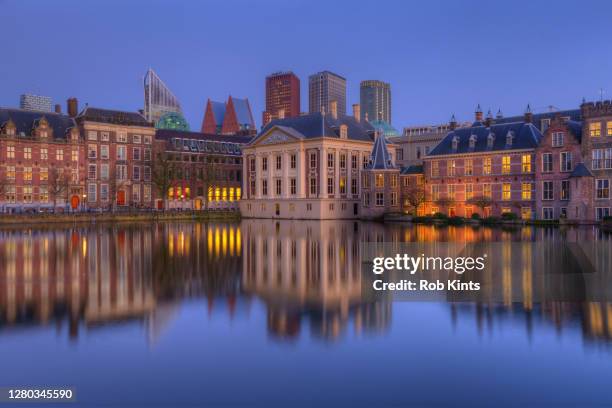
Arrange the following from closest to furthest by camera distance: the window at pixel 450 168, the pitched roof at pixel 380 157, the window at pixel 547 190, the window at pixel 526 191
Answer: the window at pixel 547 190
the window at pixel 526 191
the window at pixel 450 168
the pitched roof at pixel 380 157

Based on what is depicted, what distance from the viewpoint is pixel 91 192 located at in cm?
9312

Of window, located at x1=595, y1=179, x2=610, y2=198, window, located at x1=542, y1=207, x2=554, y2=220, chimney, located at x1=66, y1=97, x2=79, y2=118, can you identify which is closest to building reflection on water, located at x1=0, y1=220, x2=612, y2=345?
window, located at x1=595, y1=179, x2=610, y2=198

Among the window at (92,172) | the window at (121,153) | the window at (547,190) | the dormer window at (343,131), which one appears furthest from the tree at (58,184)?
the window at (547,190)

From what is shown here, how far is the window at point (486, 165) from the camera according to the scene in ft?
246

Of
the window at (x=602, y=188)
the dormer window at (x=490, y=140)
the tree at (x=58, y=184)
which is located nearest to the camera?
the window at (x=602, y=188)

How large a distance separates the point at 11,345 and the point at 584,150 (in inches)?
2417

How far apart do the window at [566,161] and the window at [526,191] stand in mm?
5498

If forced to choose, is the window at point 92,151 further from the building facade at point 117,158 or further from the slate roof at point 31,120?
the slate roof at point 31,120

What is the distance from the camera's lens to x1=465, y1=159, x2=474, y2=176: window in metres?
76.4

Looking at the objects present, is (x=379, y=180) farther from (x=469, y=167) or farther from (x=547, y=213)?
(x=547, y=213)

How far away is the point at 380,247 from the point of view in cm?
3762

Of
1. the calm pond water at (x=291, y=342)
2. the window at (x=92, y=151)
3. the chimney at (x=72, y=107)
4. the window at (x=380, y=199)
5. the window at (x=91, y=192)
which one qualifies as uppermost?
the chimney at (x=72, y=107)

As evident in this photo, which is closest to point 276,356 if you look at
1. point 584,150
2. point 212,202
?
point 584,150

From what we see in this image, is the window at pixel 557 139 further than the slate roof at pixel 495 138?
No
